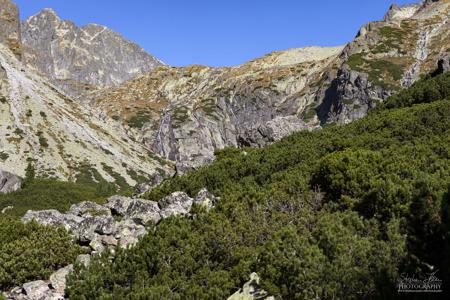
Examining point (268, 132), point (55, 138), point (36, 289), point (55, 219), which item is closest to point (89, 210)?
point (55, 219)

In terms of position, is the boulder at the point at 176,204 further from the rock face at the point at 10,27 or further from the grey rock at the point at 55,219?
the rock face at the point at 10,27

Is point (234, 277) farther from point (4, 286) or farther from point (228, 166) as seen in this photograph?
point (228, 166)

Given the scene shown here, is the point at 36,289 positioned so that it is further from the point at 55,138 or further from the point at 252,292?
the point at 55,138

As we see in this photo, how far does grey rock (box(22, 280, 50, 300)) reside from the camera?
14.5 meters

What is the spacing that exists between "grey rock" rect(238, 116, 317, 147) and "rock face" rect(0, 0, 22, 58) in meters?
151

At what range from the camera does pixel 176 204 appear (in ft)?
69.0

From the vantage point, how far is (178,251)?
14.4 metres

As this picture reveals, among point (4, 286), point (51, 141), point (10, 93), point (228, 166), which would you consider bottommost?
point (4, 286)

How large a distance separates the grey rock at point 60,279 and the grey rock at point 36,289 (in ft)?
0.81

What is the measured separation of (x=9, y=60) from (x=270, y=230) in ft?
546

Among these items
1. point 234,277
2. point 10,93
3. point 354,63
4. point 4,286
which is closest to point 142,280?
point 234,277

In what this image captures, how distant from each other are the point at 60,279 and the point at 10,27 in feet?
633

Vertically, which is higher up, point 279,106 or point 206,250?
point 279,106

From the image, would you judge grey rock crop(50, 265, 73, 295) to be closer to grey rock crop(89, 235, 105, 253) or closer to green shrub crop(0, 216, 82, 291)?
green shrub crop(0, 216, 82, 291)
